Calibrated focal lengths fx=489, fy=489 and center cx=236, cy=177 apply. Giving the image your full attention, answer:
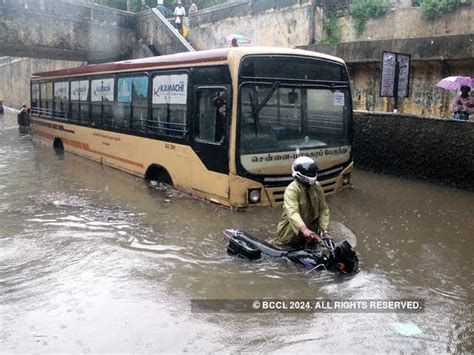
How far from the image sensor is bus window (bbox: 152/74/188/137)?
7.91 meters

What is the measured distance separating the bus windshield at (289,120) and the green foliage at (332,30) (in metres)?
8.48

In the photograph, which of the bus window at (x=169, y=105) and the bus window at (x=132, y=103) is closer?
the bus window at (x=169, y=105)

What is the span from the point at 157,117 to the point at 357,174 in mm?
4635

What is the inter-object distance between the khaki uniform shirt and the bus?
1.52m

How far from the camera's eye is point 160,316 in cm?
432

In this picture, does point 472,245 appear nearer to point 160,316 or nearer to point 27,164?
point 160,316

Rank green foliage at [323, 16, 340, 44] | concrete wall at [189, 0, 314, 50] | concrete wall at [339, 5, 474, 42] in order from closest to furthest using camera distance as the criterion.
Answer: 1. concrete wall at [339, 5, 474, 42]
2. green foliage at [323, 16, 340, 44]
3. concrete wall at [189, 0, 314, 50]

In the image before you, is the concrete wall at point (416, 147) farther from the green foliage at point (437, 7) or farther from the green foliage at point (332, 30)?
the green foliage at point (332, 30)

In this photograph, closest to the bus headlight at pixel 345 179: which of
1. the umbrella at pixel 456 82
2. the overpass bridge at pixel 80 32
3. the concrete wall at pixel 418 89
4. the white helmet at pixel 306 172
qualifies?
the white helmet at pixel 306 172

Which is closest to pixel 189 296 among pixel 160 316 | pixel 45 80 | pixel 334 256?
pixel 160 316

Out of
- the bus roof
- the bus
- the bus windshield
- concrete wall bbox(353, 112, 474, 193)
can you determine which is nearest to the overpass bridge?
the bus roof

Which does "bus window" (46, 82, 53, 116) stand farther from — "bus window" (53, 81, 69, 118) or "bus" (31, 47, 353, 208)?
"bus" (31, 47, 353, 208)

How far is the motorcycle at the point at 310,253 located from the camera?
16.4 feet

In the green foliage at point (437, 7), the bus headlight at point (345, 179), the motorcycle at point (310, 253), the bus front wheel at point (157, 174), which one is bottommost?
the motorcycle at point (310, 253)
